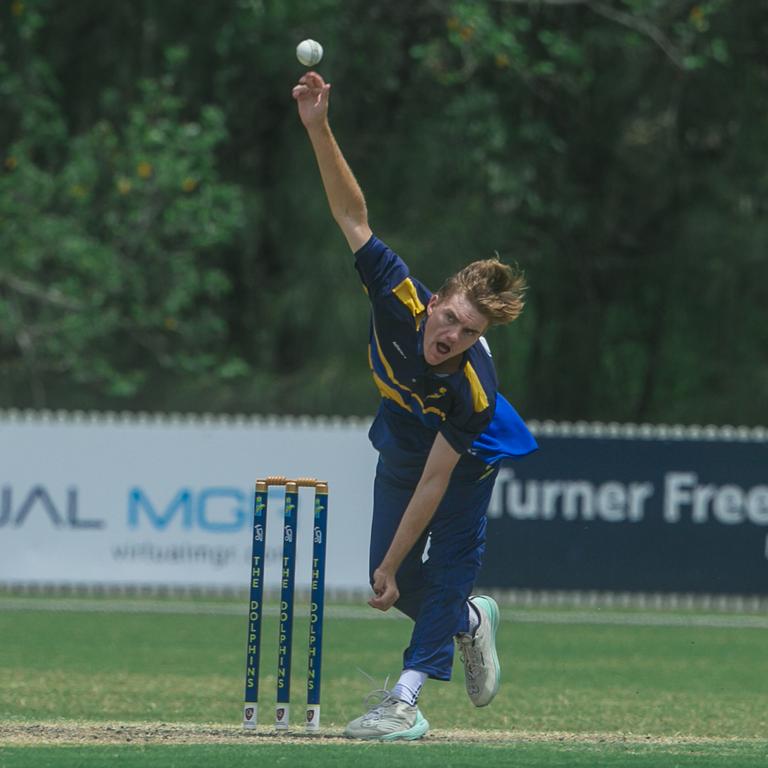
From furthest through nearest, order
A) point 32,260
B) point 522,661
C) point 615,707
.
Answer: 1. point 32,260
2. point 522,661
3. point 615,707

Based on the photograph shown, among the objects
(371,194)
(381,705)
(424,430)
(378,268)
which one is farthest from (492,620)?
(371,194)

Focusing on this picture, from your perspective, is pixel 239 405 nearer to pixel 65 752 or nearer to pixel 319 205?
pixel 319 205

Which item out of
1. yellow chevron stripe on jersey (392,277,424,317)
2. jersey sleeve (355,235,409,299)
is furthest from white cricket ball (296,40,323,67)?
yellow chevron stripe on jersey (392,277,424,317)

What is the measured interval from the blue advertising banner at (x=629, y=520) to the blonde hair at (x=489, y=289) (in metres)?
8.23

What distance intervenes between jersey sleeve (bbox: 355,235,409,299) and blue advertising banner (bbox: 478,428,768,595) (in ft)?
27.2

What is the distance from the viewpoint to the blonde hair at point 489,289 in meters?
5.77

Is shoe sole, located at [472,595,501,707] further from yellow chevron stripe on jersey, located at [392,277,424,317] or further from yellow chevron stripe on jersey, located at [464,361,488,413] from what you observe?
yellow chevron stripe on jersey, located at [392,277,424,317]

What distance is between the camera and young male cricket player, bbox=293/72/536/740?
5824 mm

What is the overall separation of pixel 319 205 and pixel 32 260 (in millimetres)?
3141

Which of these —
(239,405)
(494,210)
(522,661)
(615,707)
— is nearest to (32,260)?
(239,405)

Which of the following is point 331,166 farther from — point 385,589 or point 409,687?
point 409,687

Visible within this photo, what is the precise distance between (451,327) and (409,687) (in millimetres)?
1296

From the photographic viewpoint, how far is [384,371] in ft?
19.7

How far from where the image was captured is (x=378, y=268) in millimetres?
5863
